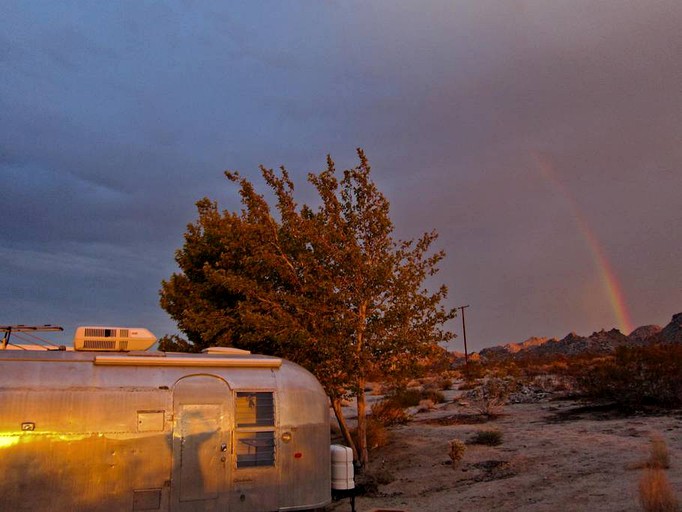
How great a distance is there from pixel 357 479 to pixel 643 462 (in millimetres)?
6193

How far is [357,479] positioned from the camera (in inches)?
552

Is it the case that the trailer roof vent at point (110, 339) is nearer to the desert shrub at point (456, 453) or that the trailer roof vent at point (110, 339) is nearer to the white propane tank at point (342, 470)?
the white propane tank at point (342, 470)

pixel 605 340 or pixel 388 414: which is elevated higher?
pixel 605 340

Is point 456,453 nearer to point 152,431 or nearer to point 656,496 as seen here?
point 656,496

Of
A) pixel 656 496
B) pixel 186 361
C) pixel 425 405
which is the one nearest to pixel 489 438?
pixel 656 496

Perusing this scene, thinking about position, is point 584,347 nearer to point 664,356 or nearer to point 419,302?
point 664,356

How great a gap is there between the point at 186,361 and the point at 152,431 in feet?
3.70

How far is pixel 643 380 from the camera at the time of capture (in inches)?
810

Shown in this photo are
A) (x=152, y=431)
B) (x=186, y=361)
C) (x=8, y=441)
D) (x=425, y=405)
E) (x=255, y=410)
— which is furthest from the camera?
(x=425, y=405)

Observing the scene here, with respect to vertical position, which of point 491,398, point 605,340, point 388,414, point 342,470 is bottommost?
point 342,470

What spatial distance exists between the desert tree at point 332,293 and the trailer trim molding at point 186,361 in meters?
4.32

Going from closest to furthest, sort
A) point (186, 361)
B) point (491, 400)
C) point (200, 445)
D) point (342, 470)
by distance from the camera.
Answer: point (200, 445), point (186, 361), point (342, 470), point (491, 400)

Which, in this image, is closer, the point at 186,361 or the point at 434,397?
the point at 186,361

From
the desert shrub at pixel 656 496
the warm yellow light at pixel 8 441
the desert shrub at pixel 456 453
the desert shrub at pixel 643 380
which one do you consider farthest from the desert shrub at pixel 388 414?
the warm yellow light at pixel 8 441
